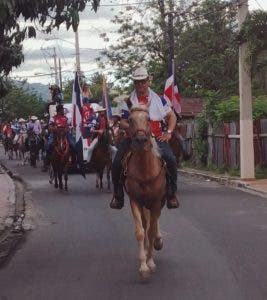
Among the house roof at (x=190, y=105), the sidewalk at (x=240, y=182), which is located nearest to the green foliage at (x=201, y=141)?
the sidewalk at (x=240, y=182)

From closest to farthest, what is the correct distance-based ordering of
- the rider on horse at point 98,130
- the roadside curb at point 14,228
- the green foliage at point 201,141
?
the roadside curb at point 14,228 < the rider on horse at point 98,130 < the green foliage at point 201,141

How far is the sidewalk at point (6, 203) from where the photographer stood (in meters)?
14.4

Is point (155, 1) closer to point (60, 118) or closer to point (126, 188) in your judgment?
point (60, 118)

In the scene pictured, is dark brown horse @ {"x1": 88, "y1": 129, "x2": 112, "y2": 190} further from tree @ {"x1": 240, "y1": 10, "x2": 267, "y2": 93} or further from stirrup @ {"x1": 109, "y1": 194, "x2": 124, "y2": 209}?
stirrup @ {"x1": 109, "y1": 194, "x2": 124, "y2": 209}

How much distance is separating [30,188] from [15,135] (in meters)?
19.3

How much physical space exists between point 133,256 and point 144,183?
157cm

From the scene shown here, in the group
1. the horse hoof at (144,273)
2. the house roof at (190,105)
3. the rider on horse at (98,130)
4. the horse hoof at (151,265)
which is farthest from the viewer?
the house roof at (190,105)

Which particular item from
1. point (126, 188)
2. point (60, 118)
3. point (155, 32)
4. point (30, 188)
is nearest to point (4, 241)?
point (126, 188)

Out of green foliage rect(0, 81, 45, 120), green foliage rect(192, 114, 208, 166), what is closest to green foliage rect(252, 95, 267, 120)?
green foliage rect(192, 114, 208, 166)

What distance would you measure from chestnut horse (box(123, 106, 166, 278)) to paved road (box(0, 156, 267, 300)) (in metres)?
0.37

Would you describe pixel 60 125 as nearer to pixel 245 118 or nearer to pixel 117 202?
pixel 245 118

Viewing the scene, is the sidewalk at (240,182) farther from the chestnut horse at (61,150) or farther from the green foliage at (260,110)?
the chestnut horse at (61,150)

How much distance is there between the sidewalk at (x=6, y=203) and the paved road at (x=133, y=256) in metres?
0.56

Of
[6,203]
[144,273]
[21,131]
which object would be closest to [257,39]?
[6,203]
